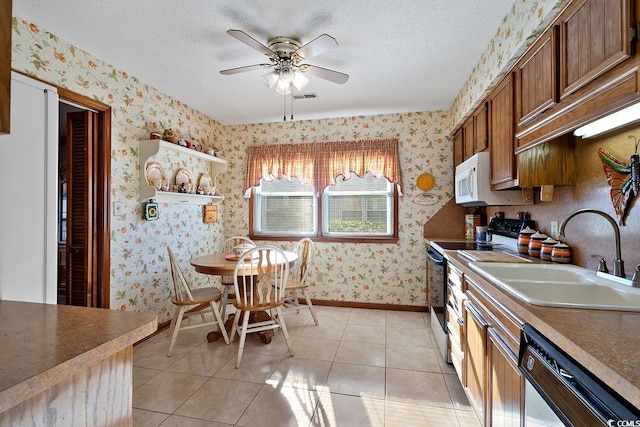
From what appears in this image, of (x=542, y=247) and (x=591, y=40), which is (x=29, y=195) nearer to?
(x=591, y=40)

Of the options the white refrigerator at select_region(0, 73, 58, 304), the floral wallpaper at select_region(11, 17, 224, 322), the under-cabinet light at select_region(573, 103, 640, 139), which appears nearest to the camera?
the under-cabinet light at select_region(573, 103, 640, 139)

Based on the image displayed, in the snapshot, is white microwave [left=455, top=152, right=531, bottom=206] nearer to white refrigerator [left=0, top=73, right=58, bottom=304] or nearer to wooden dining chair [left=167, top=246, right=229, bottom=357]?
wooden dining chair [left=167, top=246, right=229, bottom=357]

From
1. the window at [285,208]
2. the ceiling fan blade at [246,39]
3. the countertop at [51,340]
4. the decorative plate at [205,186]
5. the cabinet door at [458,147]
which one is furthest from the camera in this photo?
the window at [285,208]

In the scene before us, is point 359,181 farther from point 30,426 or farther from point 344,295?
point 30,426

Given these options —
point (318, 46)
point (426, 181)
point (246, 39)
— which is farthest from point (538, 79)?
point (426, 181)

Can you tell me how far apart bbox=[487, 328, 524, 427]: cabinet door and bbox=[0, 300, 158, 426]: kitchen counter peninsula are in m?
1.33

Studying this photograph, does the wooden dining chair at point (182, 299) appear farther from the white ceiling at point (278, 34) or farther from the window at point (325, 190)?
the white ceiling at point (278, 34)

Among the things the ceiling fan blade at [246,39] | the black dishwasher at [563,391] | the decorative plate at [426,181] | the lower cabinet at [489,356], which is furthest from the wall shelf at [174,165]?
the black dishwasher at [563,391]

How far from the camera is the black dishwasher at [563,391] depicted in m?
0.62

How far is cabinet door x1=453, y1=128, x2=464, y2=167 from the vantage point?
10.4 ft

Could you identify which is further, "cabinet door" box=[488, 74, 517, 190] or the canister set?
"cabinet door" box=[488, 74, 517, 190]

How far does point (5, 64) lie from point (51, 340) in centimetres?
86

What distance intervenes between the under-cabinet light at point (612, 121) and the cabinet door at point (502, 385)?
1007 millimetres

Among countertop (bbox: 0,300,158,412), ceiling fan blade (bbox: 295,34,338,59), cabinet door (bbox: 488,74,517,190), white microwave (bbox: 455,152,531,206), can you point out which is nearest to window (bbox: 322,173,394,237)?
white microwave (bbox: 455,152,531,206)
